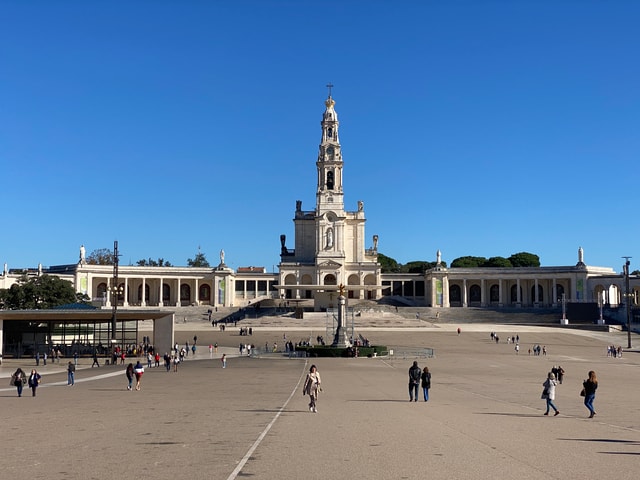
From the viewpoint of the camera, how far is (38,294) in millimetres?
78188

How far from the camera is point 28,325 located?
53.2 meters

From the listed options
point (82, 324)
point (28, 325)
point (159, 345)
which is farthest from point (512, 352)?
point (28, 325)

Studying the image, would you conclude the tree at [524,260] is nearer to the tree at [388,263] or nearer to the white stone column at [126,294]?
the tree at [388,263]

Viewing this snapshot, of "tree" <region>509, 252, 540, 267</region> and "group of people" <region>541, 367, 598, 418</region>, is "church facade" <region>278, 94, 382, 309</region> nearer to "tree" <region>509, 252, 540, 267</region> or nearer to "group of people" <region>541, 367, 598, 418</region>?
"tree" <region>509, 252, 540, 267</region>

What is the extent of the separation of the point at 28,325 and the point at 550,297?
280 ft

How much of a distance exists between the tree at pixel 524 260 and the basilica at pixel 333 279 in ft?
87.6

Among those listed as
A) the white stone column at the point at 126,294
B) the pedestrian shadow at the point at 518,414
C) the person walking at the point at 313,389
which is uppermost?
the white stone column at the point at 126,294

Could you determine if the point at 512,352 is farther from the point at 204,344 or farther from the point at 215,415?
the point at 215,415

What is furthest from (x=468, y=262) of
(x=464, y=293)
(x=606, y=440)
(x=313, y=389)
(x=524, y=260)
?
(x=606, y=440)

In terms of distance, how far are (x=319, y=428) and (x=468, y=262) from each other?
134 m

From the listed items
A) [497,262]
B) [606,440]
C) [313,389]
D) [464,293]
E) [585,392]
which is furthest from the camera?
[497,262]

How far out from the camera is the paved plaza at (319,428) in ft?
37.2

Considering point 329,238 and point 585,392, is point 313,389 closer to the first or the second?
point 585,392

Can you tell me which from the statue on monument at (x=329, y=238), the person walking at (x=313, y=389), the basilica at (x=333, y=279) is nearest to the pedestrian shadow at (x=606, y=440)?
the person walking at (x=313, y=389)
